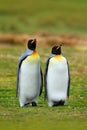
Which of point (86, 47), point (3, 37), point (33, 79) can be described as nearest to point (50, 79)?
point (33, 79)

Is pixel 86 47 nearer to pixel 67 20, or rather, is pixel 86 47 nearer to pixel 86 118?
pixel 67 20

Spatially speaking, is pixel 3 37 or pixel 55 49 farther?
pixel 3 37

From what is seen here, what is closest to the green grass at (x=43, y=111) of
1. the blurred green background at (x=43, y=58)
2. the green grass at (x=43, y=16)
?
the blurred green background at (x=43, y=58)

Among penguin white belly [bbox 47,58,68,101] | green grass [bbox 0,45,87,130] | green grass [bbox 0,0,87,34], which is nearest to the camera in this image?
green grass [bbox 0,45,87,130]

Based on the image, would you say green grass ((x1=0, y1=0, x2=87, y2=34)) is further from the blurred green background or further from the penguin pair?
the penguin pair

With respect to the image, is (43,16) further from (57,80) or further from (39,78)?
(57,80)

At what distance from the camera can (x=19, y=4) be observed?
192ft

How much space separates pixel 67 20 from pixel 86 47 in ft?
44.2

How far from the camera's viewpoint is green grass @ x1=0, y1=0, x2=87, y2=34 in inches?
1834

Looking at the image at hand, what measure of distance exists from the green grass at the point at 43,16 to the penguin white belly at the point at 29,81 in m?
27.4

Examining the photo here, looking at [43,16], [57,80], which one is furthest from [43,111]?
[43,16]

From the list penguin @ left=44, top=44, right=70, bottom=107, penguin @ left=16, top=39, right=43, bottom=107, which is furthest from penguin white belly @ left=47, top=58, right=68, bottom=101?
penguin @ left=16, top=39, right=43, bottom=107

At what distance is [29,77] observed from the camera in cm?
1680

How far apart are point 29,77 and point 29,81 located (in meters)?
0.09
